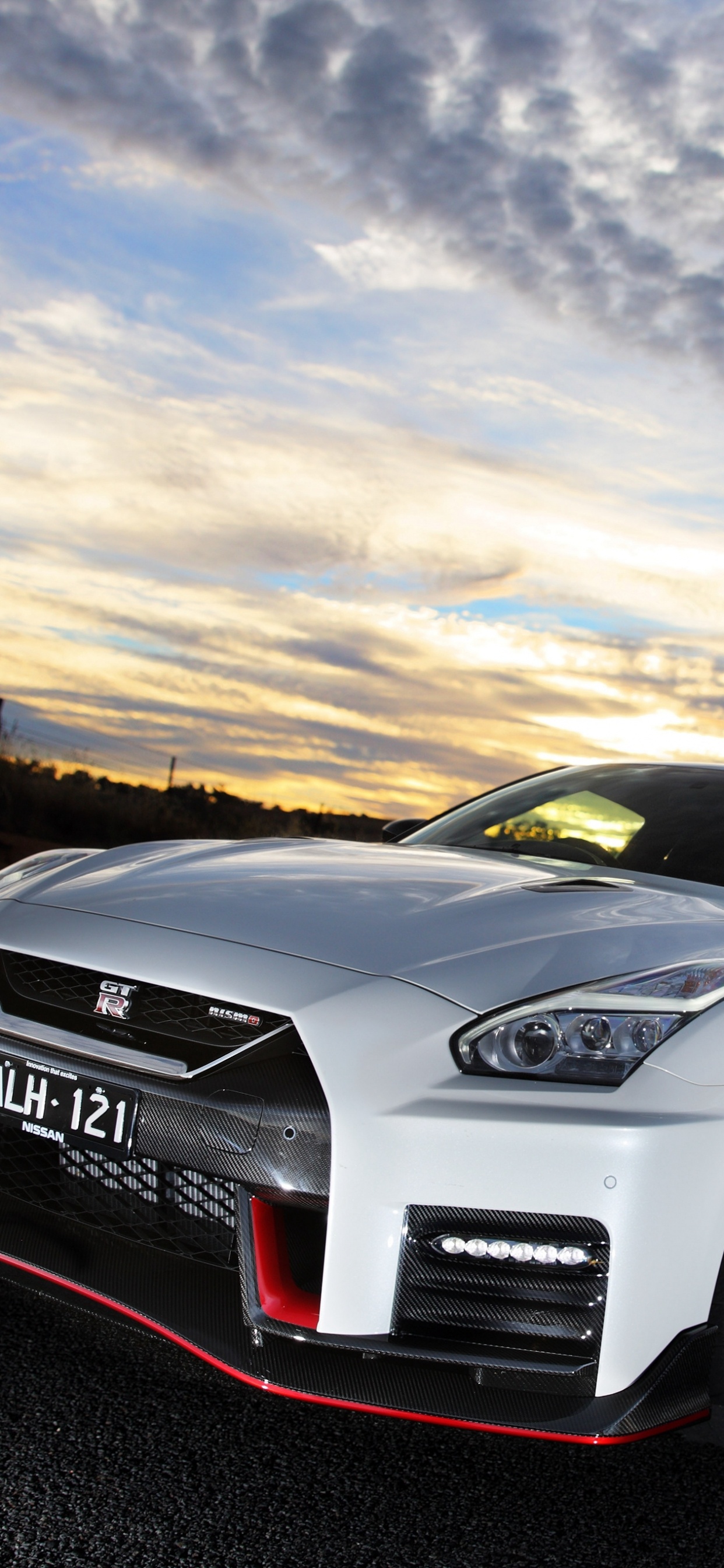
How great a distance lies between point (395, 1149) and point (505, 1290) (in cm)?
29

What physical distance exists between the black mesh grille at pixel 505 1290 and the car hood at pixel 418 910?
1.14ft

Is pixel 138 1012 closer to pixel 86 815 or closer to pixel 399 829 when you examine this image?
pixel 399 829

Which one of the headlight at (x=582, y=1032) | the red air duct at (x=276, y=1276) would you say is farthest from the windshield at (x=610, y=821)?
the red air duct at (x=276, y=1276)

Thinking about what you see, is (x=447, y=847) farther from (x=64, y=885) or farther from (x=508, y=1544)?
(x=508, y=1544)

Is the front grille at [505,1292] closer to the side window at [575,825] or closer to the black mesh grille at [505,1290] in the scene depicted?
the black mesh grille at [505,1290]

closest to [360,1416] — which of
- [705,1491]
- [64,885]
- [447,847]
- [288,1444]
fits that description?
[288,1444]

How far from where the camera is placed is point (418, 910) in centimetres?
242

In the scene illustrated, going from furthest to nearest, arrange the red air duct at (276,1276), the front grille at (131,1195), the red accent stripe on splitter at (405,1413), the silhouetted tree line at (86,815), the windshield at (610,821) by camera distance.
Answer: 1. the silhouetted tree line at (86,815)
2. the windshield at (610,821)
3. the front grille at (131,1195)
4. the red air duct at (276,1276)
5. the red accent stripe on splitter at (405,1413)

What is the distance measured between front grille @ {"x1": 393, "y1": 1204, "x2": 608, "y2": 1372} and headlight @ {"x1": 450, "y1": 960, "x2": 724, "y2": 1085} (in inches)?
8.8

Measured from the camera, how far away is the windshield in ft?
10.5

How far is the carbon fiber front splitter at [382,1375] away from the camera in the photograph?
1.82 m

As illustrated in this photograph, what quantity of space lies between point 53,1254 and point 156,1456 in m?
0.37

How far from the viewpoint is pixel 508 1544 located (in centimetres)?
191

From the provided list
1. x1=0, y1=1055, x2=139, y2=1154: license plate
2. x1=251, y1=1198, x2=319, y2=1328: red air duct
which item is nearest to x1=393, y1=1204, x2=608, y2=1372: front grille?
x1=251, y1=1198, x2=319, y2=1328: red air duct
